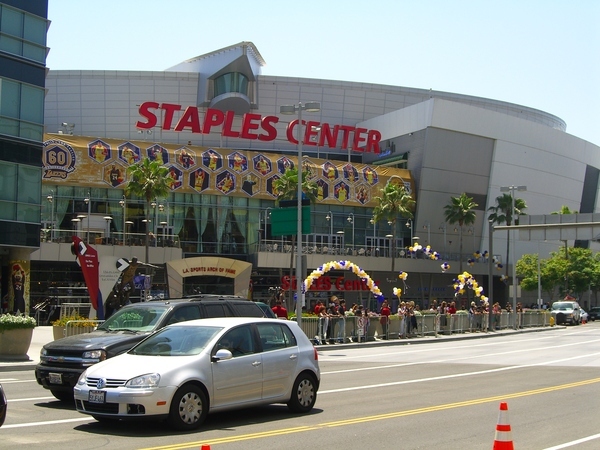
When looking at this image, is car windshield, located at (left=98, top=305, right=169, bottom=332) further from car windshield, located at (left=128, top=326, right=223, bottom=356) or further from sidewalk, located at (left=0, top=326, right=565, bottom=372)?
sidewalk, located at (left=0, top=326, right=565, bottom=372)

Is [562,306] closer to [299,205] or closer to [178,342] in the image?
[299,205]

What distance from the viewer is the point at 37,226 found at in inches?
1484

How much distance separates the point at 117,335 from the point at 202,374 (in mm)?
3703

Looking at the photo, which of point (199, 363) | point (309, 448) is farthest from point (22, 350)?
point (309, 448)

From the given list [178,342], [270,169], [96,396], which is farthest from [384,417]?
[270,169]

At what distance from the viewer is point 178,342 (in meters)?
11.9

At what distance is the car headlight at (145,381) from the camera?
10.7m

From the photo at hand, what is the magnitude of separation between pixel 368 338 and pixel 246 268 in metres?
19.4

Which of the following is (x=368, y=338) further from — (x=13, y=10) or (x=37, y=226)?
(x=13, y=10)

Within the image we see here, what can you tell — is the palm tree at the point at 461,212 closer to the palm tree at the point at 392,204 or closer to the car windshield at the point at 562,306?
the palm tree at the point at 392,204

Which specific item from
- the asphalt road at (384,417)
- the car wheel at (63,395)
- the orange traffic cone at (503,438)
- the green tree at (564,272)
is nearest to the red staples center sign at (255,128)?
the green tree at (564,272)

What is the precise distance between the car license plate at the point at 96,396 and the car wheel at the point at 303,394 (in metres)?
3.32

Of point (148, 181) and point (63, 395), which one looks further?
point (148, 181)

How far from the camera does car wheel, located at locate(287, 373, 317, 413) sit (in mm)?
12875
